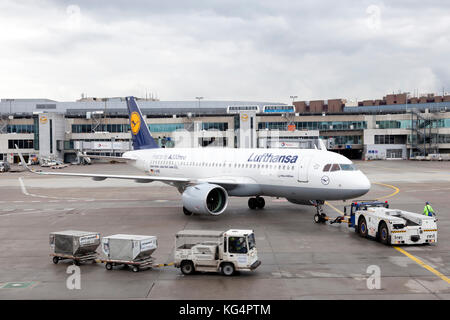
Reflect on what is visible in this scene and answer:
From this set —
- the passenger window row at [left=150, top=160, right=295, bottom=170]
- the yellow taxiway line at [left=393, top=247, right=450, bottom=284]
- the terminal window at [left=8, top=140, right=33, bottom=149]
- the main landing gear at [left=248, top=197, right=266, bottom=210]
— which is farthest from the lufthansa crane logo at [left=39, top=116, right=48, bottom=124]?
the yellow taxiway line at [left=393, top=247, right=450, bottom=284]

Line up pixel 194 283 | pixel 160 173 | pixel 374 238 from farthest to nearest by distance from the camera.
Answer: pixel 160 173 → pixel 374 238 → pixel 194 283

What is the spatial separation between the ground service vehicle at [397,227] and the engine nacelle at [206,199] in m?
9.33

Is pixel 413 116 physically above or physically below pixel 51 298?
above

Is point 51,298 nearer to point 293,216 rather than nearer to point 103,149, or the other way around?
point 293,216

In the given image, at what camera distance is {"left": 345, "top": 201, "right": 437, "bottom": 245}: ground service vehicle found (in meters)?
23.6

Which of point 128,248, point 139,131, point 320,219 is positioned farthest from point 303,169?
point 139,131

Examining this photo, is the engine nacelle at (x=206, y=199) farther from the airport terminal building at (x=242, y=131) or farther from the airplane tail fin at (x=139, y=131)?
the airport terminal building at (x=242, y=131)

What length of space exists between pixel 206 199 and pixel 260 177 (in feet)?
15.7

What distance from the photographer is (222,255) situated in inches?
751

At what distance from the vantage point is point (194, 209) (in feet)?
98.0

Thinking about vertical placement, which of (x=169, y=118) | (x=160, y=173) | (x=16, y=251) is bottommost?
(x=16, y=251)

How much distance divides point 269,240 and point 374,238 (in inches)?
226

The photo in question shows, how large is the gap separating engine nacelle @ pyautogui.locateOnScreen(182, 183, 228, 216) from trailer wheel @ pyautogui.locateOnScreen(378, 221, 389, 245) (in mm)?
10165
